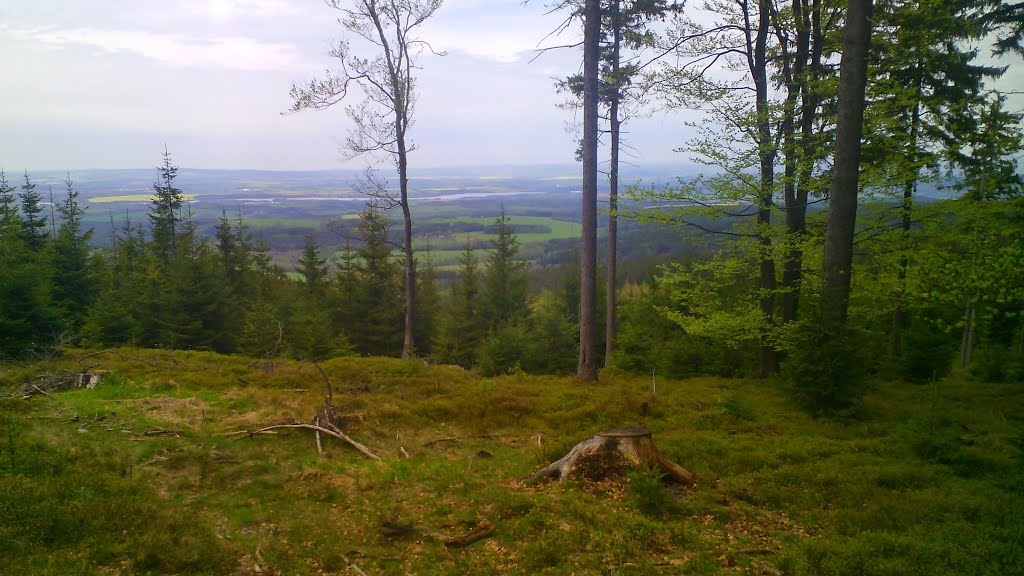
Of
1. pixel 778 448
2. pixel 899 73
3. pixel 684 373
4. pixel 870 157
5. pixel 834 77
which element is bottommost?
pixel 684 373

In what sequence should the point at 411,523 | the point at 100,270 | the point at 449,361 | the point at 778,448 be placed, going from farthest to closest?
the point at 100,270, the point at 449,361, the point at 778,448, the point at 411,523

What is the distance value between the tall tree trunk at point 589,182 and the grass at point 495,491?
2.99 metres

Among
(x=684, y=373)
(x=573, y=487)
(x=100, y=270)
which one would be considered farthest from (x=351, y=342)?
(x=573, y=487)

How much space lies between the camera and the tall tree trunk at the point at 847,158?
8.88m

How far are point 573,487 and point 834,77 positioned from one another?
32.8 ft

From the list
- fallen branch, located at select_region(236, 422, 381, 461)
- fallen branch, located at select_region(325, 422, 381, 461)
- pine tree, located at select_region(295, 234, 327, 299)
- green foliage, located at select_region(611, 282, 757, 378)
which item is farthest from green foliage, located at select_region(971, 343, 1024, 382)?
pine tree, located at select_region(295, 234, 327, 299)

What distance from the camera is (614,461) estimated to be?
20.9 feet

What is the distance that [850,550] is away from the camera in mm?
4387

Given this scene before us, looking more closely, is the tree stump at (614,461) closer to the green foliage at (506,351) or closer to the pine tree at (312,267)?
the green foliage at (506,351)

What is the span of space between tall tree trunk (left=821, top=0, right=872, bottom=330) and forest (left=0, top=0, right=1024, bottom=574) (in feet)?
0.13

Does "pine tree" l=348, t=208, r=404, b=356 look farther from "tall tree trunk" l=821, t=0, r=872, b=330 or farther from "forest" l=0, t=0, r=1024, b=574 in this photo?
"tall tree trunk" l=821, t=0, r=872, b=330

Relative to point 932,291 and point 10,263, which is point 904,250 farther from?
point 10,263

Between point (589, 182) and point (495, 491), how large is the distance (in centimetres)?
764

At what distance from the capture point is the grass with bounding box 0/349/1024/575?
4473 mm
